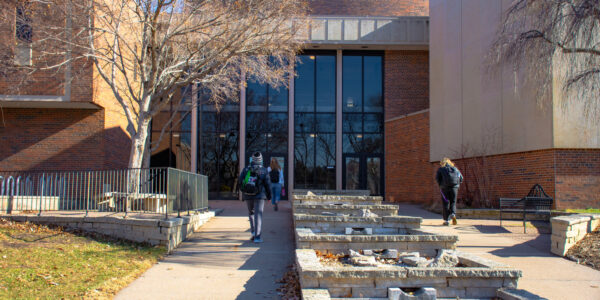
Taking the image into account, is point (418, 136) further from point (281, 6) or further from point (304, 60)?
point (281, 6)

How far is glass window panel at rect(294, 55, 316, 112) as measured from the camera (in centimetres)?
2219

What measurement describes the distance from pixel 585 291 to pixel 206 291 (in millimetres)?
4676

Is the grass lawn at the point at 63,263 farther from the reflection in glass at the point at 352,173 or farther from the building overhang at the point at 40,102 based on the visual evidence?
the reflection in glass at the point at 352,173

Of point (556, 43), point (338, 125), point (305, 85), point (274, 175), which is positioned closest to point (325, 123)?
point (338, 125)

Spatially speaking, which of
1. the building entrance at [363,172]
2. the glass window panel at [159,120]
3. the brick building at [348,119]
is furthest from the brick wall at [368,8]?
the glass window panel at [159,120]

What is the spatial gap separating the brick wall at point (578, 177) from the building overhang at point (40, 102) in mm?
14525

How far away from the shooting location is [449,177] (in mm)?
11250

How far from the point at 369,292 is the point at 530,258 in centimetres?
421

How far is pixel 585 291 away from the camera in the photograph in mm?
5805

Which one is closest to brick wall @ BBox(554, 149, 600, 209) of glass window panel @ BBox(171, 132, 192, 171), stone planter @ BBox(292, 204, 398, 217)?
stone planter @ BBox(292, 204, 398, 217)

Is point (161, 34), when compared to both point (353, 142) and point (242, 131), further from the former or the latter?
point (353, 142)

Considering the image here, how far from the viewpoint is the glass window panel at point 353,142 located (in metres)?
22.2

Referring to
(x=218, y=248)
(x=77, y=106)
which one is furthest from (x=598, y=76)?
(x=77, y=106)

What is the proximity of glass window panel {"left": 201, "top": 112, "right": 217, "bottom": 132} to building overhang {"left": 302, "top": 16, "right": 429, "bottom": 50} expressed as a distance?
539 centimetres
